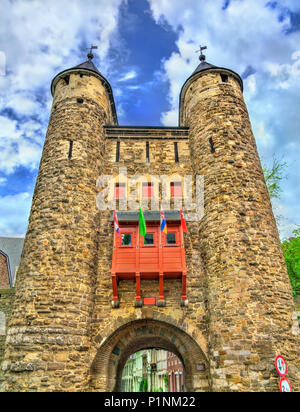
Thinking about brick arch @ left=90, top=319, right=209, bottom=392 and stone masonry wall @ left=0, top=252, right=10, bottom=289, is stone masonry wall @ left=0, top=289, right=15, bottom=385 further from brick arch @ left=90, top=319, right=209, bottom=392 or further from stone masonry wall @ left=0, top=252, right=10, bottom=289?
stone masonry wall @ left=0, top=252, right=10, bottom=289

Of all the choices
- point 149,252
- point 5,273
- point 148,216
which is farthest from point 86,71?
point 5,273

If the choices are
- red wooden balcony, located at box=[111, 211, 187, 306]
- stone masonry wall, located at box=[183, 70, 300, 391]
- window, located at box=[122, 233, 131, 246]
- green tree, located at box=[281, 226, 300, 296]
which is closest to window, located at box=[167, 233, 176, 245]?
red wooden balcony, located at box=[111, 211, 187, 306]

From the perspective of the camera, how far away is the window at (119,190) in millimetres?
11984

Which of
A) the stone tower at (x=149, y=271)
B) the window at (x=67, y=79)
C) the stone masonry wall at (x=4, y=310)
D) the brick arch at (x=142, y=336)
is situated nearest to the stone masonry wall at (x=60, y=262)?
the stone tower at (x=149, y=271)

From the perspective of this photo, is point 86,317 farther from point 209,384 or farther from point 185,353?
point 209,384

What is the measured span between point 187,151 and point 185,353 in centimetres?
820

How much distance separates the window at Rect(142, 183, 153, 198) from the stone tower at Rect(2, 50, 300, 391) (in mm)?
61

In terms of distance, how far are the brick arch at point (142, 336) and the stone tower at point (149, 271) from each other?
0.11 feet

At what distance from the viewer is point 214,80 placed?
43.5 ft

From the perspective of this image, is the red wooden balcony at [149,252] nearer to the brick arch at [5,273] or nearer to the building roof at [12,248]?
the brick arch at [5,273]

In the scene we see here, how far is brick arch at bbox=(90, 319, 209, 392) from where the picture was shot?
902 cm
